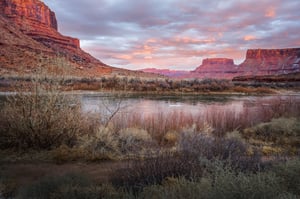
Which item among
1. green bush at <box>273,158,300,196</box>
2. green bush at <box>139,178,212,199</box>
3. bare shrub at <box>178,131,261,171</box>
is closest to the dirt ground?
bare shrub at <box>178,131,261,171</box>

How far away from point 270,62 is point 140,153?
5529 inches

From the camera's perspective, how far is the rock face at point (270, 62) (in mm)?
121750

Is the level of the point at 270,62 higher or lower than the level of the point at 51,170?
higher

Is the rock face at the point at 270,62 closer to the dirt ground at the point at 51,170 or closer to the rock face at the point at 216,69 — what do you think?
the rock face at the point at 216,69

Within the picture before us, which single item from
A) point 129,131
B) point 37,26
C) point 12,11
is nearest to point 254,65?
point 37,26

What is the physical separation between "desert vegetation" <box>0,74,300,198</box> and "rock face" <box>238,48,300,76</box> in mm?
122280

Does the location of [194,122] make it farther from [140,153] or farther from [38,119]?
[38,119]

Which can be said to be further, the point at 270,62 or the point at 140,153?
the point at 270,62

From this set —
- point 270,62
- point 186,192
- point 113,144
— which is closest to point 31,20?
point 113,144

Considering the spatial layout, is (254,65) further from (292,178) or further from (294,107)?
(292,178)

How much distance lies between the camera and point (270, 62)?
430 ft

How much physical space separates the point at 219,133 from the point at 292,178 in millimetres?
6545

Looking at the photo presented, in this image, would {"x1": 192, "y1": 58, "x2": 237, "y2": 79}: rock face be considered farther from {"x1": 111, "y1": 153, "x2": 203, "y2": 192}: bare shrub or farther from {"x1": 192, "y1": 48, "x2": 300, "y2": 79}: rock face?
{"x1": 111, "y1": 153, "x2": 203, "y2": 192}: bare shrub

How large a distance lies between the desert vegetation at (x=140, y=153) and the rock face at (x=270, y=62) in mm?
122280
